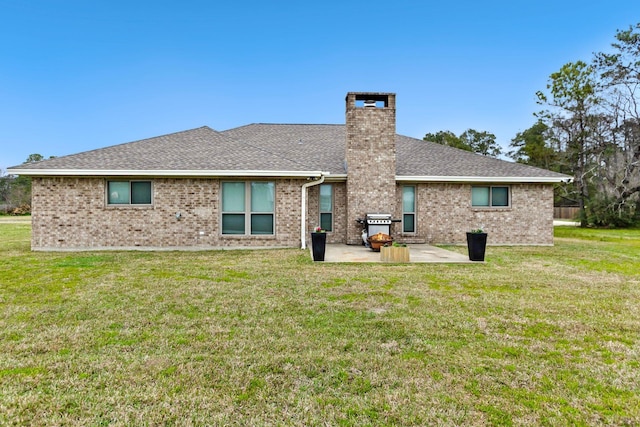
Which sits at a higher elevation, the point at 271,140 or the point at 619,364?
the point at 271,140

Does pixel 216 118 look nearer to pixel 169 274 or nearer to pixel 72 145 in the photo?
pixel 72 145

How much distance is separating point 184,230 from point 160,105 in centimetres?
1636

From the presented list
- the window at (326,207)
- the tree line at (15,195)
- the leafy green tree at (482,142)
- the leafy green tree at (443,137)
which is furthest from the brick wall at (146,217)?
the leafy green tree at (482,142)

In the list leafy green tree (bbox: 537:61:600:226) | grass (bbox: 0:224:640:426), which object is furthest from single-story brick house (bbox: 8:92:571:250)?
leafy green tree (bbox: 537:61:600:226)

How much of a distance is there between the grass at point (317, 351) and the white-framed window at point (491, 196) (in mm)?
6724

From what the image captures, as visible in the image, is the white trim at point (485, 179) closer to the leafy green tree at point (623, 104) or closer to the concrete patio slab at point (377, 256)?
the concrete patio slab at point (377, 256)

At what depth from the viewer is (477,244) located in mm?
8742

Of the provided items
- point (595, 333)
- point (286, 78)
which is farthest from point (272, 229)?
point (286, 78)

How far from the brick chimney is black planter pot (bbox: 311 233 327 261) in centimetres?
384

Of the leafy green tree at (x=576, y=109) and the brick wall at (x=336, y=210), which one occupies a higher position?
the leafy green tree at (x=576, y=109)

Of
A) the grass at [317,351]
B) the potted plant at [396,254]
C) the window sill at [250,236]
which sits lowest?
the grass at [317,351]

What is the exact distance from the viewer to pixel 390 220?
11789 millimetres

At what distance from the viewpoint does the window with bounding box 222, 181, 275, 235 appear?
37.4 ft

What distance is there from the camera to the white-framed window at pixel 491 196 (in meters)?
13.2
